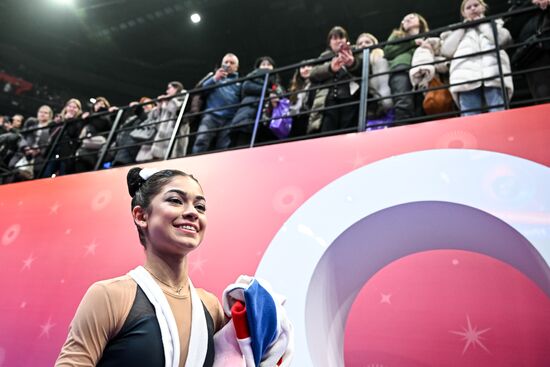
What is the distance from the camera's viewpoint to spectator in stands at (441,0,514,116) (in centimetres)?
207

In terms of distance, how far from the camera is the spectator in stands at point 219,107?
2.87 metres

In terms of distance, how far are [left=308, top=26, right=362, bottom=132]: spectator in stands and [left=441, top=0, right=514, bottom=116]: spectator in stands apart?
0.54 meters

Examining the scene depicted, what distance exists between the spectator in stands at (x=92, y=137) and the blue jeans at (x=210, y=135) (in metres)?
0.88

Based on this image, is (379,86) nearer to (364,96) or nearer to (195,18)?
(364,96)

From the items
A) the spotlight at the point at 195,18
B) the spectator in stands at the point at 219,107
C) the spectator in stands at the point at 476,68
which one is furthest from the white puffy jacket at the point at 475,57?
the spotlight at the point at 195,18

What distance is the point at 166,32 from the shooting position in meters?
6.38

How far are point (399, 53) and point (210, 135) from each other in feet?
4.48

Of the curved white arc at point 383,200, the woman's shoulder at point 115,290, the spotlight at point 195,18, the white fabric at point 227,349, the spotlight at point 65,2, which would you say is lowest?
the white fabric at point 227,349

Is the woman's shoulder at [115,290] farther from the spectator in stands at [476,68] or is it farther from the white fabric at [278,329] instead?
the spectator in stands at [476,68]

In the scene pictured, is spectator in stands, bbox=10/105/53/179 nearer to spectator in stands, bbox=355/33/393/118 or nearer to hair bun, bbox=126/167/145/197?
spectator in stands, bbox=355/33/393/118

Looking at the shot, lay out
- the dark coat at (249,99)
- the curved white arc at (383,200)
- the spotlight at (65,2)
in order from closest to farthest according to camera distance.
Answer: the curved white arc at (383,200)
the dark coat at (249,99)
the spotlight at (65,2)

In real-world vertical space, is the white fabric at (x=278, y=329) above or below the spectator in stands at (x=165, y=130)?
below

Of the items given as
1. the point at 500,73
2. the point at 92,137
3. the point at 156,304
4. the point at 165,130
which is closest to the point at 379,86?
the point at 500,73

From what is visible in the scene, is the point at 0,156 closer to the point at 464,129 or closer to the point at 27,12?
the point at 27,12
